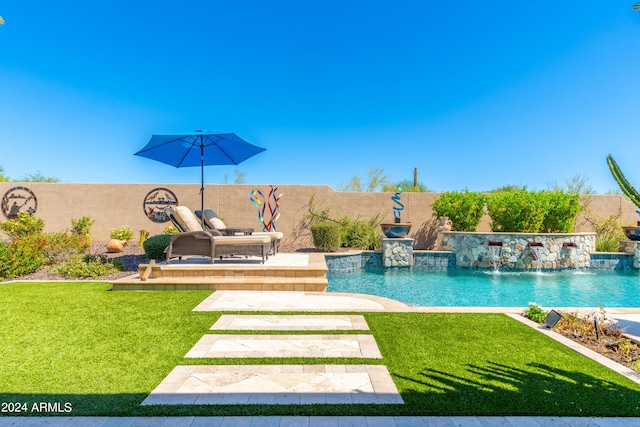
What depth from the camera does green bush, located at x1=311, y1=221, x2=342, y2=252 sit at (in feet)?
34.8

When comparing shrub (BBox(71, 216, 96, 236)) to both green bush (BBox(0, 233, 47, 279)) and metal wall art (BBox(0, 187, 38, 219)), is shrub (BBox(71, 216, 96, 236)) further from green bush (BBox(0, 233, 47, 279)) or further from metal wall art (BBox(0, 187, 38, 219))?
green bush (BBox(0, 233, 47, 279))

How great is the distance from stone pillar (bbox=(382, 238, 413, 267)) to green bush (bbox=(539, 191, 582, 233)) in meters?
4.63

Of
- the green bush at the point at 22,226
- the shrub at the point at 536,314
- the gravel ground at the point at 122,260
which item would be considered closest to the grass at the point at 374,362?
the shrub at the point at 536,314

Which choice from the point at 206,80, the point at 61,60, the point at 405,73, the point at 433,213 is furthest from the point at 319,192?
the point at 61,60

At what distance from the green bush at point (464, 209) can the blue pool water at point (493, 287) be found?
7.32 feet

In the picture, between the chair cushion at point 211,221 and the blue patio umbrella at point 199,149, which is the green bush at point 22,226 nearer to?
the blue patio umbrella at point 199,149

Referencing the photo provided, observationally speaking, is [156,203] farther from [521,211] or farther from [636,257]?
[636,257]

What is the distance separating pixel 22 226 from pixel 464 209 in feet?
46.6

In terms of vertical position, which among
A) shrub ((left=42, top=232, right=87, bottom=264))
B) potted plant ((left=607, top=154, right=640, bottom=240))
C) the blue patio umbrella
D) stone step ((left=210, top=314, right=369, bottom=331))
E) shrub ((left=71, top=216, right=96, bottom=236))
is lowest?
stone step ((left=210, top=314, right=369, bottom=331))

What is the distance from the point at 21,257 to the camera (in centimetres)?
736

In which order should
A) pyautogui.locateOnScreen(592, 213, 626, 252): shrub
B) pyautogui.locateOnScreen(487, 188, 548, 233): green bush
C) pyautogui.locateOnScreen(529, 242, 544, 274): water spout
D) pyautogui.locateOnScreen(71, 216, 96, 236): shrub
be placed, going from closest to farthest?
pyautogui.locateOnScreen(529, 242, 544, 274): water spout, pyautogui.locateOnScreen(487, 188, 548, 233): green bush, pyautogui.locateOnScreen(71, 216, 96, 236): shrub, pyautogui.locateOnScreen(592, 213, 626, 252): shrub

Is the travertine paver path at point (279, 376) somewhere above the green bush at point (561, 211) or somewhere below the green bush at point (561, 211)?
below

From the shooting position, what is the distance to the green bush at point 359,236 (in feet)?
38.1

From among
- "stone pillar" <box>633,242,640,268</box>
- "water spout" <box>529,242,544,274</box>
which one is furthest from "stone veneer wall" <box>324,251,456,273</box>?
"stone pillar" <box>633,242,640,268</box>
